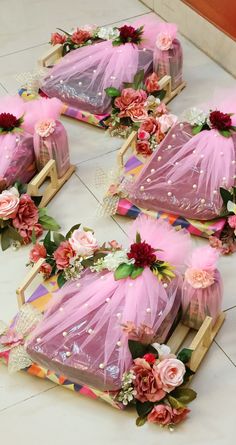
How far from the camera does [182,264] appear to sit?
200 cm

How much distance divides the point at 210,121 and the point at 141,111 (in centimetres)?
33

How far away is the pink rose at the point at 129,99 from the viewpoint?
265 cm

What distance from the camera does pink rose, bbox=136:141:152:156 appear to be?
8.15 ft

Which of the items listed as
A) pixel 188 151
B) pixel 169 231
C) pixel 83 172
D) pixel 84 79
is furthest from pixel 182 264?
pixel 84 79

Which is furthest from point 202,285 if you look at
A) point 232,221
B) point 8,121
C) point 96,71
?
point 96,71

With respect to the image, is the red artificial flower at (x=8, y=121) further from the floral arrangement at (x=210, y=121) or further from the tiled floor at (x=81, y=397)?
the floral arrangement at (x=210, y=121)

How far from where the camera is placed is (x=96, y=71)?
273 centimetres

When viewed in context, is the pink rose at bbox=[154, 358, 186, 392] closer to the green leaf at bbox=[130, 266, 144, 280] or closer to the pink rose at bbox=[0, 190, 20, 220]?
the green leaf at bbox=[130, 266, 144, 280]

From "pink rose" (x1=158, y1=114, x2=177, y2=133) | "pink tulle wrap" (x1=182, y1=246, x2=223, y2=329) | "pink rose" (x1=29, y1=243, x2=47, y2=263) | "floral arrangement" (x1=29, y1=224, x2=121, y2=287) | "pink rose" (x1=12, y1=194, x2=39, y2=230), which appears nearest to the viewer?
"pink tulle wrap" (x1=182, y1=246, x2=223, y2=329)

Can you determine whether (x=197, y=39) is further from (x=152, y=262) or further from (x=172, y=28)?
(x=152, y=262)

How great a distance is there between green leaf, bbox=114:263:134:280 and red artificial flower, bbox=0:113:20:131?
0.74 meters

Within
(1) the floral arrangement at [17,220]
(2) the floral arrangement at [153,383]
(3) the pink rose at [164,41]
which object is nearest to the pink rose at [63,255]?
(1) the floral arrangement at [17,220]

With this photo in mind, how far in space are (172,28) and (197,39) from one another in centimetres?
40

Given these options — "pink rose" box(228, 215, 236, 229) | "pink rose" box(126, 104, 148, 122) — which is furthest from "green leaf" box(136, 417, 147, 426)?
"pink rose" box(126, 104, 148, 122)
